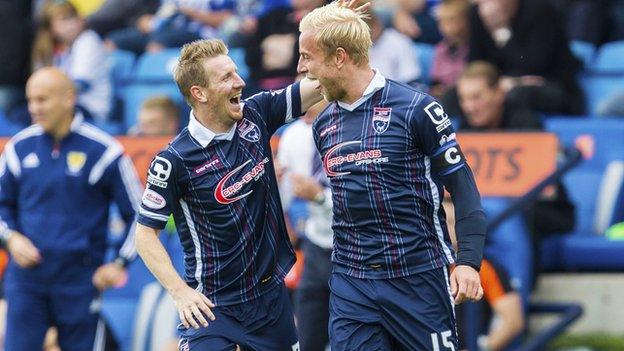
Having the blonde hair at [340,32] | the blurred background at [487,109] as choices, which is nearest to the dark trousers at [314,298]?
the blurred background at [487,109]

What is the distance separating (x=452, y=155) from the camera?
5.82 metres

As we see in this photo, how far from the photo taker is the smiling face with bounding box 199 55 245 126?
6184 millimetres

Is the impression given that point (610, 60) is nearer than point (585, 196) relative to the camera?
No

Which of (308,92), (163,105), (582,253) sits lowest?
(582,253)

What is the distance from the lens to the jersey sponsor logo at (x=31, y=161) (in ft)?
27.6

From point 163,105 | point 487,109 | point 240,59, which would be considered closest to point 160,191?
point 487,109

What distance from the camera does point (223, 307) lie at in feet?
20.6

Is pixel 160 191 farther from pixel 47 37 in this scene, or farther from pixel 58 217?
pixel 47 37

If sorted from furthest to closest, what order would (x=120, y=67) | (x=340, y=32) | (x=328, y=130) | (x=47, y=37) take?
1. (x=120, y=67)
2. (x=47, y=37)
3. (x=328, y=130)
4. (x=340, y=32)

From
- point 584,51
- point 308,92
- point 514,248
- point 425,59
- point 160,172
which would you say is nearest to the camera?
point 160,172

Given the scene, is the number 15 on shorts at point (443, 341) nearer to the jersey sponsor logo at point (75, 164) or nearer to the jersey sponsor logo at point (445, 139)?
the jersey sponsor logo at point (445, 139)

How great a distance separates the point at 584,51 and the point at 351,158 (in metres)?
5.67

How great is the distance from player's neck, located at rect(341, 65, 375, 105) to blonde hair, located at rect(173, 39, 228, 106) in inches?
A: 25.6

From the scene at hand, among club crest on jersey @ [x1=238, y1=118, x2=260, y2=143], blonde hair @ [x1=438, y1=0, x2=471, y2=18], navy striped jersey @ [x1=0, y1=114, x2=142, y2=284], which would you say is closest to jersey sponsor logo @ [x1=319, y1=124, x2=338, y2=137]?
club crest on jersey @ [x1=238, y1=118, x2=260, y2=143]
